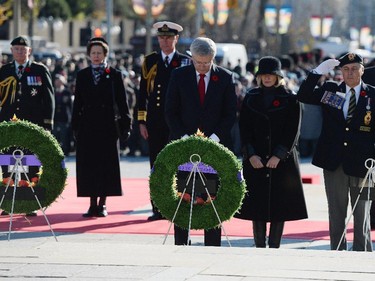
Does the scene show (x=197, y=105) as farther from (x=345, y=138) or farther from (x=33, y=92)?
(x=33, y=92)

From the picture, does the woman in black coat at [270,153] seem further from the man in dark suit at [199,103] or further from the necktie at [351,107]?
the necktie at [351,107]

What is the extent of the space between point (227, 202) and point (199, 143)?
1.79 feet

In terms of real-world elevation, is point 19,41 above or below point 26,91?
above

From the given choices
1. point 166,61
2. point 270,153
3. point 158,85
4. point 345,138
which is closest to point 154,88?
point 158,85

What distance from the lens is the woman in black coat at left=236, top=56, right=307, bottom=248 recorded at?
11609 mm

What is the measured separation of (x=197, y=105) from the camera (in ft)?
38.7

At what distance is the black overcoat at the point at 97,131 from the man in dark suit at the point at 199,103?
9.64 feet

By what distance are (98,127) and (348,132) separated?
4132mm

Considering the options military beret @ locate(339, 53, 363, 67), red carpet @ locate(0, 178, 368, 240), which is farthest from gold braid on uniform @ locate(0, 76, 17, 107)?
military beret @ locate(339, 53, 363, 67)

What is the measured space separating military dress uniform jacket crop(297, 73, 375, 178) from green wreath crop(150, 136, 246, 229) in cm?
94

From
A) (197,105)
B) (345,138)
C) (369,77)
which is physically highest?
(369,77)

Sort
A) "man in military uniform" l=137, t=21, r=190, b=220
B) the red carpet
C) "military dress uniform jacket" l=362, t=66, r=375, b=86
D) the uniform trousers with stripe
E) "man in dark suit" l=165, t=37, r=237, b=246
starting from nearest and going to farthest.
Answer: the uniform trousers with stripe, "man in dark suit" l=165, t=37, r=237, b=246, "military dress uniform jacket" l=362, t=66, r=375, b=86, the red carpet, "man in military uniform" l=137, t=21, r=190, b=220

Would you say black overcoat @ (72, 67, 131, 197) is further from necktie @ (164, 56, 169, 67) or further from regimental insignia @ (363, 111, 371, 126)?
regimental insignia @ (363, 111, 371, 126)

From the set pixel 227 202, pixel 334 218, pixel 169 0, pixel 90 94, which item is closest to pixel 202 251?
pixel 227 202
